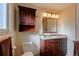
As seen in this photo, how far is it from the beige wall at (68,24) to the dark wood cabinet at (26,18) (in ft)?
2.44

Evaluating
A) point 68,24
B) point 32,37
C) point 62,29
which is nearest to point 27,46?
point 32,37

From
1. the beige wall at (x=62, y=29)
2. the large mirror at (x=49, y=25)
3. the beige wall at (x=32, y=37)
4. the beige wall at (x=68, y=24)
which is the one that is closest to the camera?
the beige wall at (x=32, y=37)

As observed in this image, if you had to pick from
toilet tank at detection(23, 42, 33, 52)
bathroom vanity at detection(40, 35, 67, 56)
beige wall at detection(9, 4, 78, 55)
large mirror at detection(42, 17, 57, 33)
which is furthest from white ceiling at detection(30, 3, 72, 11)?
toilet tank at detection(23, 42, 33, 52)

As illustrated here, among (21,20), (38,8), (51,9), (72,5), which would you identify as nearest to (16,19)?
(21,20)

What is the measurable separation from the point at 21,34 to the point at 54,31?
37.8 inches

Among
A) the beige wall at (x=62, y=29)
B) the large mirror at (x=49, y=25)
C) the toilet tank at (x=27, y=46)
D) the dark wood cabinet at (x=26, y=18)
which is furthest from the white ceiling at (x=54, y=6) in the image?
the toilet tank at (x=27, y=46)

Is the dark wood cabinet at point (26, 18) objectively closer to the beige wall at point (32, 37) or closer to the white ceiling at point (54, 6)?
the beige wall at point (32, 37)

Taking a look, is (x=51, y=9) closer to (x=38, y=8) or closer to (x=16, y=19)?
(x=38, y=8)

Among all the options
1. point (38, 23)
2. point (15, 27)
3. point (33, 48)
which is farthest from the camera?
point (38, 23)

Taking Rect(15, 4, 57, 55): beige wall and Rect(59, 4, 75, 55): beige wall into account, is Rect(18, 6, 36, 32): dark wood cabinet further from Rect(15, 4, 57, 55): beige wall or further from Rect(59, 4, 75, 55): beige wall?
A: Rect(59, 4, 75, 55): beige wall

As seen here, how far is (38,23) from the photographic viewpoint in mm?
3301

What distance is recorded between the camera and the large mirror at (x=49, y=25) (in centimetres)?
340

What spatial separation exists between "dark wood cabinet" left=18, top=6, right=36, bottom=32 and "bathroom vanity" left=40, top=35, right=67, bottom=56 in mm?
474

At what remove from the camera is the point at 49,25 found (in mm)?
3479
